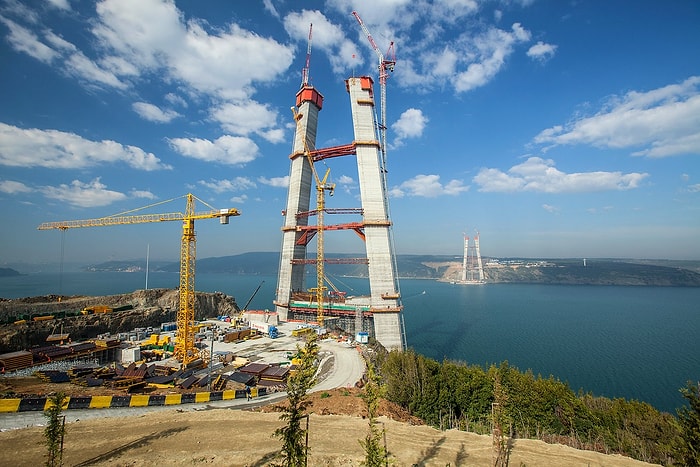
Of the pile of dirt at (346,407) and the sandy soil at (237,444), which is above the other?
the sandy soil at (237,444)

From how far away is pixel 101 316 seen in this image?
59.7 meters

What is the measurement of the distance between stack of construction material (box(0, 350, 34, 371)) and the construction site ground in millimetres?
19601

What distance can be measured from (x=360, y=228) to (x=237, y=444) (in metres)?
48.3

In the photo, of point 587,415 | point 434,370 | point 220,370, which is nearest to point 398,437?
point 434,370

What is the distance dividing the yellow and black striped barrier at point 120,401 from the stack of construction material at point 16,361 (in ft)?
58.7

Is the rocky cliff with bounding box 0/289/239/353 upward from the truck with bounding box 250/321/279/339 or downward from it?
upward

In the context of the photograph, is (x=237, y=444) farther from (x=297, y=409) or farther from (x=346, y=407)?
(x=297, y=409)

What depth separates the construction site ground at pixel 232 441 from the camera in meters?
17.7

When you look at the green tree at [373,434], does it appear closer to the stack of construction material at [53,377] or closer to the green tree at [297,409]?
the green tree at [297,409]

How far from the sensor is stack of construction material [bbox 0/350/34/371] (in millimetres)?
35844

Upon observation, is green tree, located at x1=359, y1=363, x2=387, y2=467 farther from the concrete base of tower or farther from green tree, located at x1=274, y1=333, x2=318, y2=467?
the concrete base of tower

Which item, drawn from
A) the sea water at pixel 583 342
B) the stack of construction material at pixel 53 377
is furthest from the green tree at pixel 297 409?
the sea water at pixel 583 342

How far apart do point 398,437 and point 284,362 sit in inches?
939

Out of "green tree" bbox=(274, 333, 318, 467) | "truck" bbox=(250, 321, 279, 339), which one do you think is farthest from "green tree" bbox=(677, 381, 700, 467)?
"truck" bbox=(250, 321, 279, 339)
